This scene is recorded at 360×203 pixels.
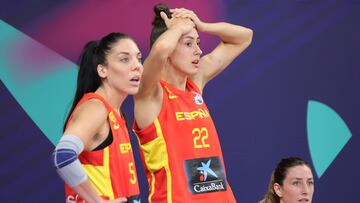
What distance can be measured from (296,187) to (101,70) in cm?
162

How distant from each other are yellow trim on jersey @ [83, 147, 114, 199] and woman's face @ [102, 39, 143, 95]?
34 cm

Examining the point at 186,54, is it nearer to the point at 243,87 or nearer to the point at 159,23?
the point at 159,23

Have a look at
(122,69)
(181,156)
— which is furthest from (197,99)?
(122,69)

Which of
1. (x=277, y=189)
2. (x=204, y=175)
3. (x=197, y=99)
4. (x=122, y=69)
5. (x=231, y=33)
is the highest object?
(x=231, y=33)

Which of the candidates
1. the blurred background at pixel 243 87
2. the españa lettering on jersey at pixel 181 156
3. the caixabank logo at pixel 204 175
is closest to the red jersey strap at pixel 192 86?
the españa lettering on jersey at pixel 181 156

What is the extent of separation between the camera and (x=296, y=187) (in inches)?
181

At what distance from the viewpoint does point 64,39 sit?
4.94 m

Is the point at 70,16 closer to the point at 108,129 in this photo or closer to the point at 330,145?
the point at 108,129

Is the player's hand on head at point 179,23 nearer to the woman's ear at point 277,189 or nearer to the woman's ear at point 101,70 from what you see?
the woman's ear at point 101,70

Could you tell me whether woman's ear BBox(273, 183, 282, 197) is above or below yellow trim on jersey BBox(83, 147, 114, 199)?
below

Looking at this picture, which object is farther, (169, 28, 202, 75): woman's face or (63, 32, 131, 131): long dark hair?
A: (169, 28, 202, 75): woman's face

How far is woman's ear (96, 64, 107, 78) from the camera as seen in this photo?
354cm

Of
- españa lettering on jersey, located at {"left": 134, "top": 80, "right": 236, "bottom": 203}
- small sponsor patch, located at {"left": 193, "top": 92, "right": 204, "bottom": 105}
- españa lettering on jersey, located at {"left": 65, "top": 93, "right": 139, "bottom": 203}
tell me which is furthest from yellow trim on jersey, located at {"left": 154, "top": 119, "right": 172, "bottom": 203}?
españa lettering on jersey, located at {"left": 65, "top": 93, "right": 139, "bottom": 203}

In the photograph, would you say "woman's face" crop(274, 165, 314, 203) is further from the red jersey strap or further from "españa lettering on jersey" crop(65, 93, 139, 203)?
"españa lettering on jersey" crop(65, 93, 139, 203)
